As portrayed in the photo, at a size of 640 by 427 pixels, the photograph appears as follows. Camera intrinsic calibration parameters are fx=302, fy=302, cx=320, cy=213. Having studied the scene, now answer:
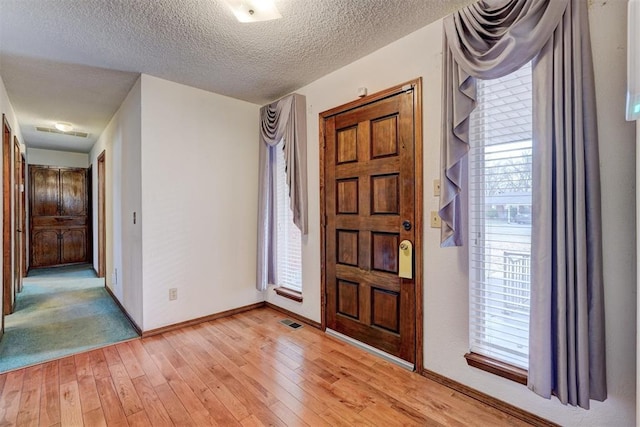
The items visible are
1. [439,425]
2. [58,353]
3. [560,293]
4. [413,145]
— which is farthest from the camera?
[58,353]

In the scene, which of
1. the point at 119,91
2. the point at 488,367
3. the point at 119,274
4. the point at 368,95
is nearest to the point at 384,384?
the point at 488,367

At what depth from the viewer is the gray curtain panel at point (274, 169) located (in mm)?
2955

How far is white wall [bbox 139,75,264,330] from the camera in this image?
9.18 feet

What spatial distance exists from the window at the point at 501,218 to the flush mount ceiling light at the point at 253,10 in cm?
131

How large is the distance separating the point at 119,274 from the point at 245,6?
333 centimetres

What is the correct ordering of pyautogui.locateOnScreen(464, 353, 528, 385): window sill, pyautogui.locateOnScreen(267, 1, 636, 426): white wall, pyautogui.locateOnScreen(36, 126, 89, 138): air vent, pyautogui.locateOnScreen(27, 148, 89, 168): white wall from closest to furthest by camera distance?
pyautogui.locateOnScreen(267, 1, 636, 426): white wall < pyautogui.locateOnScreen(464, 353, 528, 385): window sill < pyautogui.locateOnScreen(36, 126, 89, 138): air vent < pyautogui.locateOnScreen(27, 148, 89, 168): white wall

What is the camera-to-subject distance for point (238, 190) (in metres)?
3.41

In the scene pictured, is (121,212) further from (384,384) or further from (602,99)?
(602,99)

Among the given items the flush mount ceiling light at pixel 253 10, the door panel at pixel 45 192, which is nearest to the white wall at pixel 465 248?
the flush mount ceiling light at pixel 253 10

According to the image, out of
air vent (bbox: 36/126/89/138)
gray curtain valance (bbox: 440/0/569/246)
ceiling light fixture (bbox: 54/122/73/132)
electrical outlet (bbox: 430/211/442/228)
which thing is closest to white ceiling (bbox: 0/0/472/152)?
gray curtain valance (bbox: 440/0/569/246)

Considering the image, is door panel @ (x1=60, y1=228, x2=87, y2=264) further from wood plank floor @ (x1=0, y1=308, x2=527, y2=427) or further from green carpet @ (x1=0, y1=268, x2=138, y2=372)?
wood plank floor @ (x1=0, y1=308, x2=527, y2=427)

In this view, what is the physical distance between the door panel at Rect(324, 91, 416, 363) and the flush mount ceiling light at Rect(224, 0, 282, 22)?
100 cm

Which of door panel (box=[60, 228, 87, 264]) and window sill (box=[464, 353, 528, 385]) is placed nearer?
window sill (box=[464, 353, 528, 385])

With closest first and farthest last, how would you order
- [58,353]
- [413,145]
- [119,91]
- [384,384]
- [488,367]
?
[488,367] < [384,384] < [413,145] < [58,353] < [119,91]
